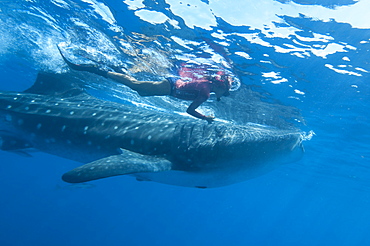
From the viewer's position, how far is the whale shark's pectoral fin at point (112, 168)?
126 inches

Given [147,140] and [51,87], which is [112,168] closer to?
[147,140]

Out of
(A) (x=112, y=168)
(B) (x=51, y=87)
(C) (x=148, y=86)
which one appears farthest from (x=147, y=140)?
(B) (x=51, y=87)

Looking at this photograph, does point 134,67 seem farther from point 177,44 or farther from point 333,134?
point 333,134

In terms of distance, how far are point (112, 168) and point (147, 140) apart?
1.56 m

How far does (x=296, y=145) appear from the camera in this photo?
5.37 meters

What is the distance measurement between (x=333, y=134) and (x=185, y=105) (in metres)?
10.9

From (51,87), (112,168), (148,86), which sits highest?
(148,86)

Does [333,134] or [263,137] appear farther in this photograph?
[333,134]

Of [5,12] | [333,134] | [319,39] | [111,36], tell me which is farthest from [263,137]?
[333,134]

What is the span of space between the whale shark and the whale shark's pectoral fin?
3.0 inches

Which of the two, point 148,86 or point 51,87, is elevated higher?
point 148,86

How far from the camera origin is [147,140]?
16.1 ft

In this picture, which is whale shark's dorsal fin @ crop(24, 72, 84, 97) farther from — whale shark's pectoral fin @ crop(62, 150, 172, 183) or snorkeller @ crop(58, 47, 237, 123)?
whale shark's pectoral fin @ crop(62, 150, 172, 183)

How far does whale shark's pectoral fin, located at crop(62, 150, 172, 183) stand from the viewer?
3201 mm
